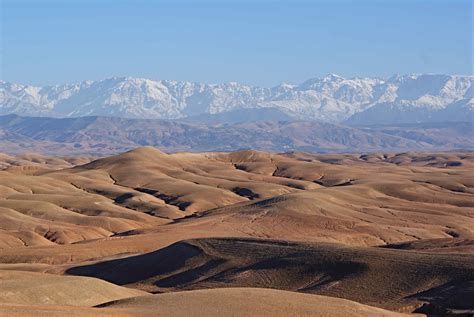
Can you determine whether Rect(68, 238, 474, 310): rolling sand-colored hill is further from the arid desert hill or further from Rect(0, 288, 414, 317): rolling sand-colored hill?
Rect(0, 288, 414, 317): rolling sand-colored hill

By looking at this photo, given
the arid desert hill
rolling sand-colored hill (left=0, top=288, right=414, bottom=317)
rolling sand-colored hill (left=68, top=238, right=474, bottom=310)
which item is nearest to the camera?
rolling sand-colored hill (left=0, top=288, right=414, bottom=317)

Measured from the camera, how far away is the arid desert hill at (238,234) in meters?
59.7

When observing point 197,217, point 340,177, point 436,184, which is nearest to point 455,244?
point 197,217

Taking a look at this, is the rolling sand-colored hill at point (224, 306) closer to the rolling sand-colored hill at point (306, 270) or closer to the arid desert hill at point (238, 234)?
the arid desert hill at point (238, 234)

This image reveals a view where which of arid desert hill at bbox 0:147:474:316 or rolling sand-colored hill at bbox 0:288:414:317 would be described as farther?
arid desert hill at bbox 0:147:474:316

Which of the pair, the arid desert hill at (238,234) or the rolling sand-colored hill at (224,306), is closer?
the rolling sand-colored hill at (224,306)

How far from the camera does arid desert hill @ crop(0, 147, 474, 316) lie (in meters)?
59.7

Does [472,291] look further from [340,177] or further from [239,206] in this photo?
[340,177]

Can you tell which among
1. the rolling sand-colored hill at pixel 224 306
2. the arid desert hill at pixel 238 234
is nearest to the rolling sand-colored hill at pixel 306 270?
the arid desert hill at pixel 238 234

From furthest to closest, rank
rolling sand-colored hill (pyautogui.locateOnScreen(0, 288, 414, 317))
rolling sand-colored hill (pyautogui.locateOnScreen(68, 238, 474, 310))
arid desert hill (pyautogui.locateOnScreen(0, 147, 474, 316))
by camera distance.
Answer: rolling sand-colored hill (pyautogui.locateOnScreen(68, 238, 474, 310)), arid desert hill (pyautogui.locateOnScreen(0, 147, 474, 316)), rolling sand-colored hill (pyautogui.locateOnScreen(0, 288, 414, 317))

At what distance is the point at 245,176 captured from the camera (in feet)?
571

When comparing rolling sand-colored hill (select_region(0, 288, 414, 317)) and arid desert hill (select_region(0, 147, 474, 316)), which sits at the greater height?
rolling sand-colored hill (select_region(0, 288, 414, 317))

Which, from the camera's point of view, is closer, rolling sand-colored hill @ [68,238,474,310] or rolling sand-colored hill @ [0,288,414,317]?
rolling sand-colored hill @ [0,288,414,317]

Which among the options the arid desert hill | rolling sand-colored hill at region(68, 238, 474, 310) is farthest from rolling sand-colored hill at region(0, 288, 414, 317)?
rolling sand-colored hill at region(68, 238, 474, 310)
